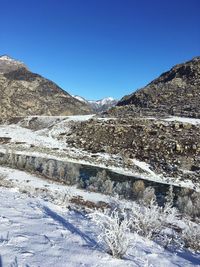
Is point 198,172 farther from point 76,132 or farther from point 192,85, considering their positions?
point 192,85

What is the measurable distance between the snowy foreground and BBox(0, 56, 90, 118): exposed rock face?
98241 mm

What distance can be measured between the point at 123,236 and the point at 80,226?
267 centimetres

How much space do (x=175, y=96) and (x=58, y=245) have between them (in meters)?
80.3

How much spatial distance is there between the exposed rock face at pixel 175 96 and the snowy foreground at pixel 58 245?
6003 centimetres

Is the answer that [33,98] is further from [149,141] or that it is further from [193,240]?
[193,240]

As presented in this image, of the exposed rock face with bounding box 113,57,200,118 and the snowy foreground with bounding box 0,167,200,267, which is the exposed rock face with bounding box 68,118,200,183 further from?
the snowy foreground with bounding box 0,167,200,267

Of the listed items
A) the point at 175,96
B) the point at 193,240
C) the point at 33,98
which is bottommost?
the point at 193,240

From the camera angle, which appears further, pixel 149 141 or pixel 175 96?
pixel 175 96

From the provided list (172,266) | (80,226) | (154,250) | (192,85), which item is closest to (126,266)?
(172,266)

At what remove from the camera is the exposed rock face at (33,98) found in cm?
11519

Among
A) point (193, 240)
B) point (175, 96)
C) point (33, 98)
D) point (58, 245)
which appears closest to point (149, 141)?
point (175, 96)

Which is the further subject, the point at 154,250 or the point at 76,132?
the point at 76,132

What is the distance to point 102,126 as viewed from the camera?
60.8 m

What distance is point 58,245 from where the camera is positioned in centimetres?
695
